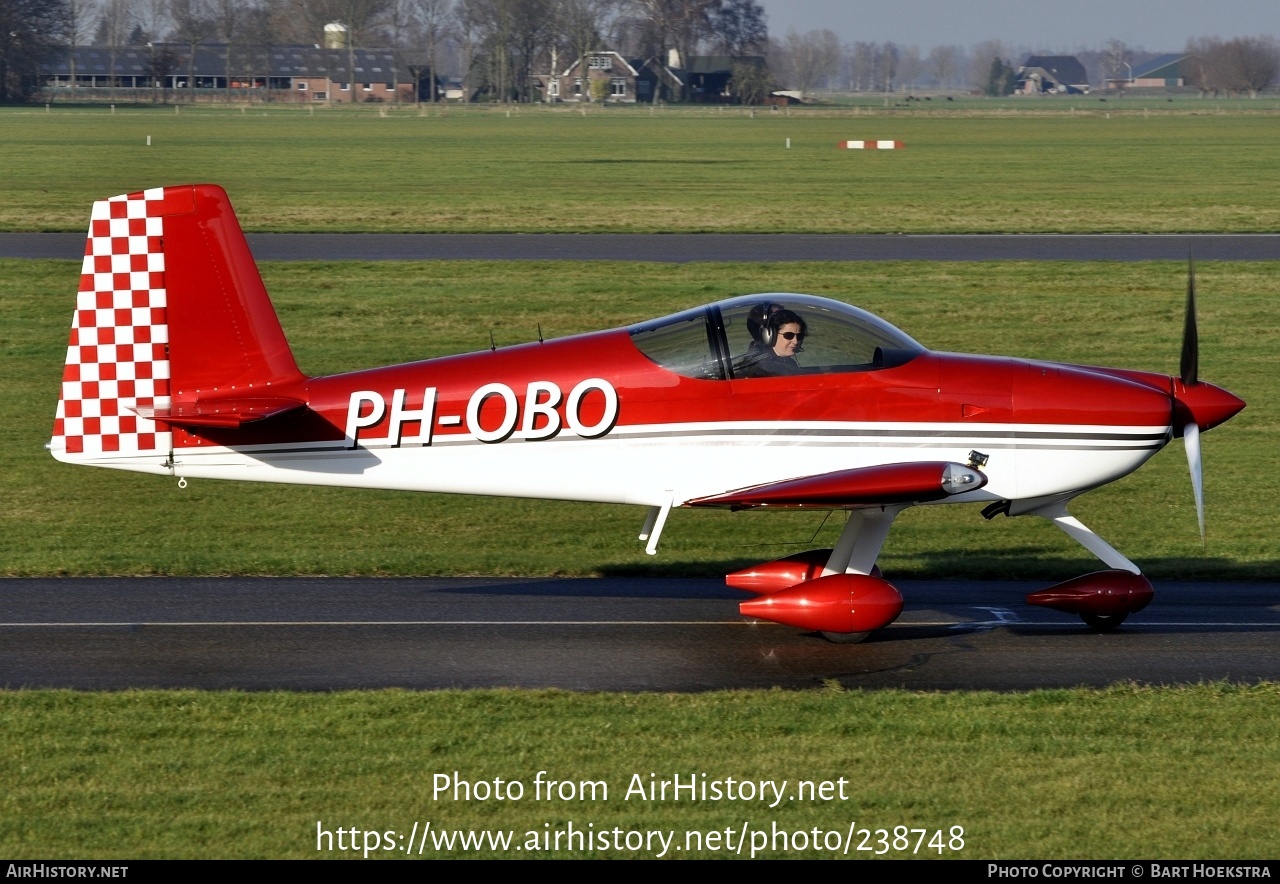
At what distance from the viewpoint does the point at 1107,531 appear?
1357cm

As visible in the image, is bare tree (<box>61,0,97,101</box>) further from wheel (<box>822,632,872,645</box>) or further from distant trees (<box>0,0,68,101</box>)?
wheel (<box>822,632,872,645</box>)

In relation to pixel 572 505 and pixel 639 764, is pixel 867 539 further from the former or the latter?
pixel 572 505

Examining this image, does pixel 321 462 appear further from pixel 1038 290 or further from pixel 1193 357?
pixel 1038 290

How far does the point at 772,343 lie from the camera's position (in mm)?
9828

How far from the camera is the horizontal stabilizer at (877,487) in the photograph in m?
9.21

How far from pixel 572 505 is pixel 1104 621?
6.00m

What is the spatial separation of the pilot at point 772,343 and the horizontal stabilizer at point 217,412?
9.90ft

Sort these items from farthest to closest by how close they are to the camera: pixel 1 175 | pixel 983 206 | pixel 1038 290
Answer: pixel 1 175 → pixel 983 206 → pixel 1038 290

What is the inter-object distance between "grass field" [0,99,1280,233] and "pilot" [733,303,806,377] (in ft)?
85.2

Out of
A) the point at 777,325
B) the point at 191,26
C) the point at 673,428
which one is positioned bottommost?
the point at 673,428

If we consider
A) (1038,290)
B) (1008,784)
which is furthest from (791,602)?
(1038,290)

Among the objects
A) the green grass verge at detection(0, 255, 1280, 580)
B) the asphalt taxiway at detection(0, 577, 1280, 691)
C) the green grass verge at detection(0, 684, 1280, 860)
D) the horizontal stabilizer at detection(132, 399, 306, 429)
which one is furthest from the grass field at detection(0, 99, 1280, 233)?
the green grass verge at detection(0, 684, 1280, 860)

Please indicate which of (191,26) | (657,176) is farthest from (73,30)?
(657,176)

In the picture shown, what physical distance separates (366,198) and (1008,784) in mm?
37361
